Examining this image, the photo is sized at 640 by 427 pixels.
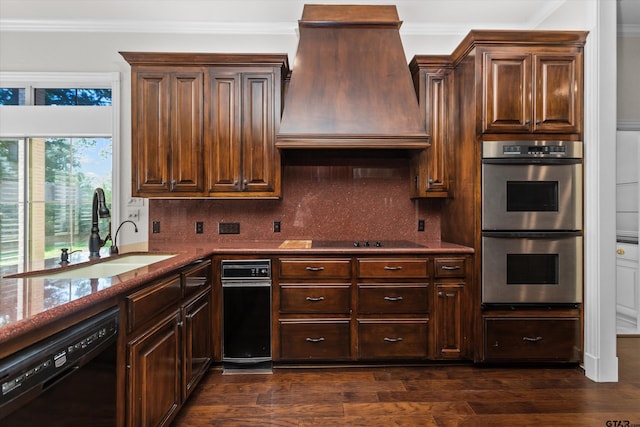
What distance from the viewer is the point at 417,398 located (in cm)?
248

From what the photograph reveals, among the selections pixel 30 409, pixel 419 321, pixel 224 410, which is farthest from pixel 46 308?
pixel 419 321

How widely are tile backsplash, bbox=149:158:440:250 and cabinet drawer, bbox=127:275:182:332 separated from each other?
1.51 metres

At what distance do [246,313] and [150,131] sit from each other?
174 centimetres

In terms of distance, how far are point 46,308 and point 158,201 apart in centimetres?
266

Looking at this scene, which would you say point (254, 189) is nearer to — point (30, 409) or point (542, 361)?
point (30, 409)

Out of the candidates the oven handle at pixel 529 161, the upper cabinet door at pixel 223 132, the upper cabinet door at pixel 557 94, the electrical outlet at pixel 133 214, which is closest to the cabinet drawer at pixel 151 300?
the upper cabinet door at pixel 223 132

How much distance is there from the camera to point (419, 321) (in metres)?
2.92

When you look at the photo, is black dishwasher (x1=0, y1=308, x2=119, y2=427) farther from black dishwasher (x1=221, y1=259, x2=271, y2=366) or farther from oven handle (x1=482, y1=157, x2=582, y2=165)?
oven handle (x1=482, y1=157, x2=582, y2=165)

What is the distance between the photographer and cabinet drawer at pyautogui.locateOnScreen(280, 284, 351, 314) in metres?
2.91

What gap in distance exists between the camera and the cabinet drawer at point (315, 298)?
2910 millimetres

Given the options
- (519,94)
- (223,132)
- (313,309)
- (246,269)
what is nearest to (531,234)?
(519,94)

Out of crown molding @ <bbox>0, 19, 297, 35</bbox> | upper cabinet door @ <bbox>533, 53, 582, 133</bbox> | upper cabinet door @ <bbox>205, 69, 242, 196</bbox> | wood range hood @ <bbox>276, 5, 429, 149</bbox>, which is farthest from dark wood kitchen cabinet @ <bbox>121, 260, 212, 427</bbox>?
upper cabinet door @ <bbox>533, 53, 582, 133</bbox>

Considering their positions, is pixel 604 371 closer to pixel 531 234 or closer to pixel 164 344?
pixel 531 234

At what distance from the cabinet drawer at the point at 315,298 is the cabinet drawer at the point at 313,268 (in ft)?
0.25
